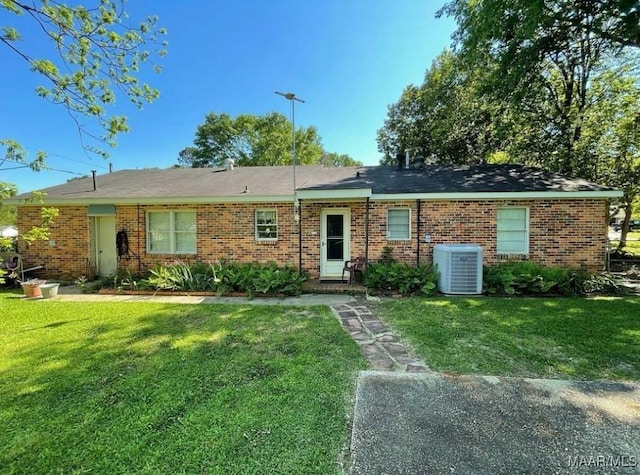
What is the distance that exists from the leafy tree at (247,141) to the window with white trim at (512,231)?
927 inches

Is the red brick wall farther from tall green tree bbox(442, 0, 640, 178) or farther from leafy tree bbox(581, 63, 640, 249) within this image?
leafy tree bbox(581, 63, 640, 249)

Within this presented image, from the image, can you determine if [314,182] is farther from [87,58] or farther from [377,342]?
[377,342]

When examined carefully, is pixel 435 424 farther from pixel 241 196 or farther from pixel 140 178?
pixel 140 178

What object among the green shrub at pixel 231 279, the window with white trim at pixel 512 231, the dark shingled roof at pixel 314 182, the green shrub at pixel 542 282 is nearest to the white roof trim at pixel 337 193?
the dark shingled roof at pixel 314 182

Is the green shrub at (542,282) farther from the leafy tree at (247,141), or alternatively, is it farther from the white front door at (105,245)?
the leafy tree at (247,141)

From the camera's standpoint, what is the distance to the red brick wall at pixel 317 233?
8414 mm

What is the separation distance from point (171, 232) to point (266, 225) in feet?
10.4

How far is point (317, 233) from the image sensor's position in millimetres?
9047

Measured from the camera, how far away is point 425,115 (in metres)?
21.4

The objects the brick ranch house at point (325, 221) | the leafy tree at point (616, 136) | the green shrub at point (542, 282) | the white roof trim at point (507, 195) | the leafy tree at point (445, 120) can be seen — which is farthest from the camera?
the leafy tree at point (445, 120)

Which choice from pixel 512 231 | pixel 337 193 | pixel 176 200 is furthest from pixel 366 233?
pixel 176 200

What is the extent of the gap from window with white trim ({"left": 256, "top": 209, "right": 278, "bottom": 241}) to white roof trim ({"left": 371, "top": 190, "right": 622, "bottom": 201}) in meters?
3.09

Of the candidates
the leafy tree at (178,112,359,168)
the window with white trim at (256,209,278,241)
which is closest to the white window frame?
the window with white trim at (256,209,278,241)

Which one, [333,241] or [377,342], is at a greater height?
[333,241]
